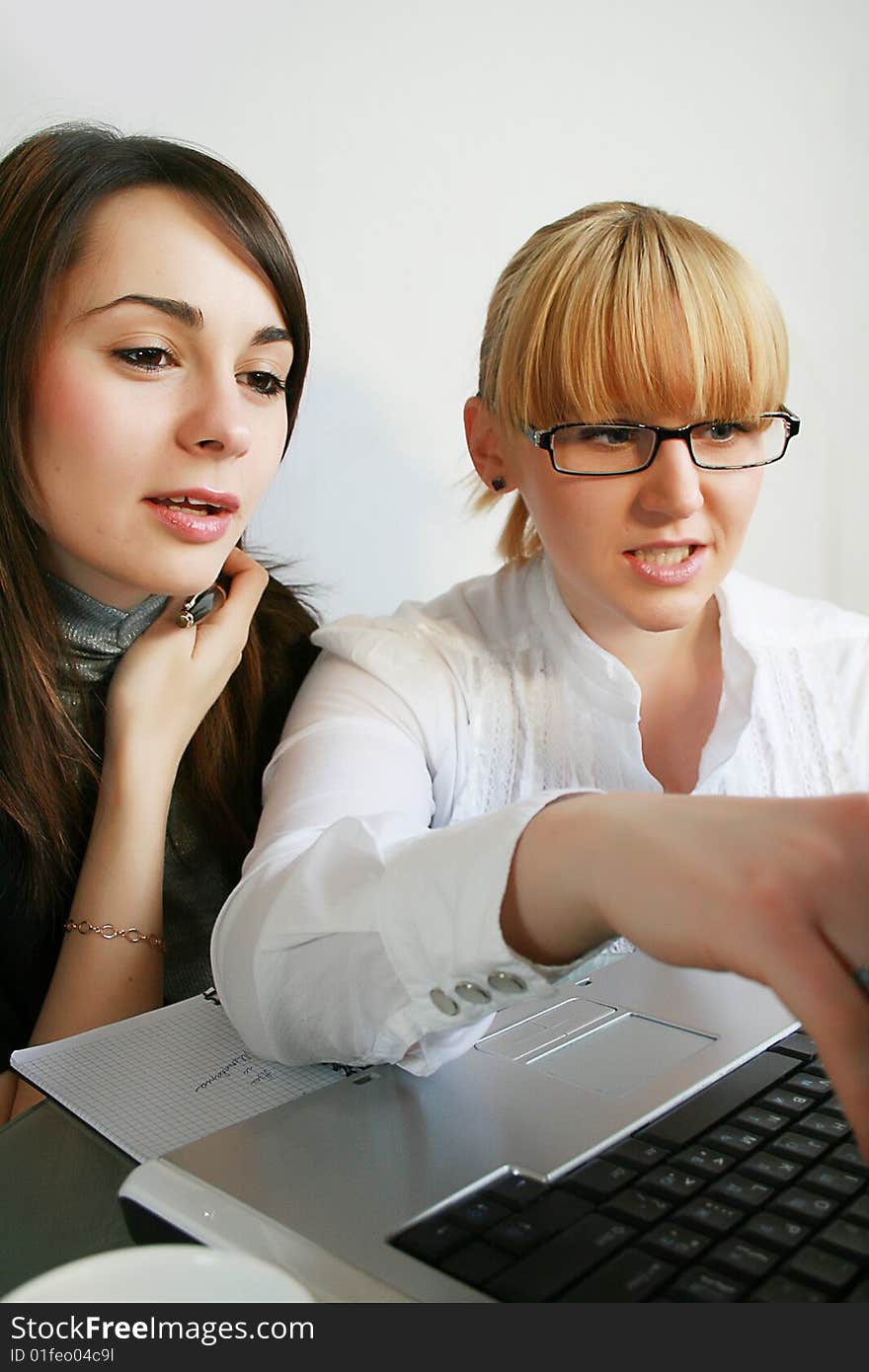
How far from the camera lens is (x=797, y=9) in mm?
1638

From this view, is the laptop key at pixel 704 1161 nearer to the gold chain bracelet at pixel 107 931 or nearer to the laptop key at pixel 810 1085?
the laptop key at pixel 810 1085

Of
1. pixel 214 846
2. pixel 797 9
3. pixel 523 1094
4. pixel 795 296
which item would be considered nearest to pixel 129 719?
pixel 214 846

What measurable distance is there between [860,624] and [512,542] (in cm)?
34

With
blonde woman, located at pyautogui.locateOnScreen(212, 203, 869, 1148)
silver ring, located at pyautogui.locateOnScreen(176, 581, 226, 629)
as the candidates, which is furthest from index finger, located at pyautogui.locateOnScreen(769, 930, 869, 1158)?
silver ring, located at pyautogui.locateOnScreen(176, 581, 226, 629)

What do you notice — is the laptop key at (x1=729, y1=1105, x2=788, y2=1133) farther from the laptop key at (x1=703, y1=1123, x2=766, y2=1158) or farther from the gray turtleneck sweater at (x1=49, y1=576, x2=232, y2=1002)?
the gray turtleneck sweater at (x1=49, y1=576, x2=232, y2=1002)

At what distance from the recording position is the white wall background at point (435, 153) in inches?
42.4

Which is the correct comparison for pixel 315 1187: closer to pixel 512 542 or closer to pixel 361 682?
pixel 361 682

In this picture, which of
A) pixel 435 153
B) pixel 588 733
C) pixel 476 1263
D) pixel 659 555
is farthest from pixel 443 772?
pixel 435 153

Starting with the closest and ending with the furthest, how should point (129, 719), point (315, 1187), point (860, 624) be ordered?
point (315, 1187) < point (129, 719) < point (860, 624)

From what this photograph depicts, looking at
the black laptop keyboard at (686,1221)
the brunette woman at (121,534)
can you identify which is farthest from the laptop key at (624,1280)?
the brunette woman at (121,534)

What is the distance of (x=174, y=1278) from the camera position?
30 cm

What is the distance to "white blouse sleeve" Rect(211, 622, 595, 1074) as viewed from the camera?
530mm

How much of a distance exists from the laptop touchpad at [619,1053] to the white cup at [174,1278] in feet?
0.92

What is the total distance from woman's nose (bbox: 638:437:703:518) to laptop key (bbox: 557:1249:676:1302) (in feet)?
1.85
